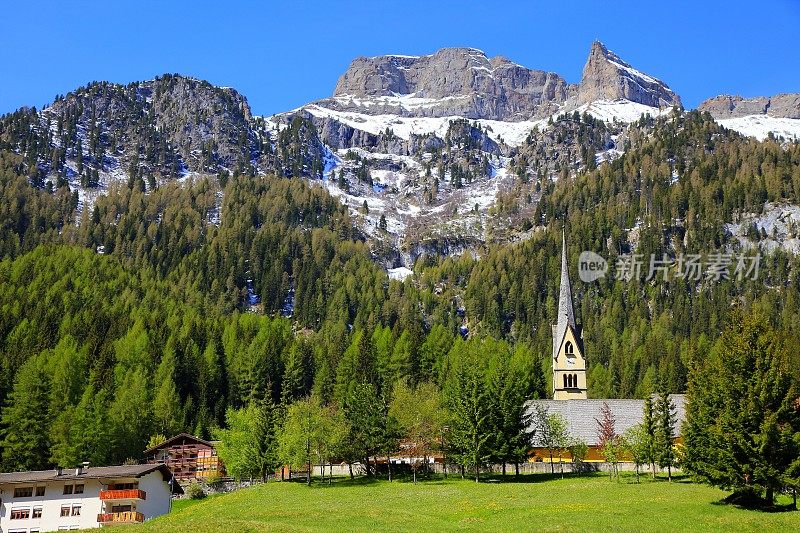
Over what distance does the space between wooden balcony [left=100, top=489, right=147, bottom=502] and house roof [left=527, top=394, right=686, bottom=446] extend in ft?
163

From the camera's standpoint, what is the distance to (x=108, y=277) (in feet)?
641

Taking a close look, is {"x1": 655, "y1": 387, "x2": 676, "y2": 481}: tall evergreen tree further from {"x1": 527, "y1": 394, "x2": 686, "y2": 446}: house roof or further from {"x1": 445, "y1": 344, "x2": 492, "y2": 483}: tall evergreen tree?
{"x1": 527, "y1": 394, "x2": 686, "y2": 446}: house roof

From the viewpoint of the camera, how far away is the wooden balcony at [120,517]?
70.2 m

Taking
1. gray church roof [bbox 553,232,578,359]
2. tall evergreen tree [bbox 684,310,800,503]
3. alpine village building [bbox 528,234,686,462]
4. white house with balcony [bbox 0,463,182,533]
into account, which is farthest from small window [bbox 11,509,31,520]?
gray church roof [bbox 553,232,578,359]

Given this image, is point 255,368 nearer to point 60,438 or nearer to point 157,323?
point 157,323

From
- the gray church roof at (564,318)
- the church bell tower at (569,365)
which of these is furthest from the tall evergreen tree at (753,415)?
the gray church roof at (564,318)

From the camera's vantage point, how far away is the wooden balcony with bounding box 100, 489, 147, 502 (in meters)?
71.9

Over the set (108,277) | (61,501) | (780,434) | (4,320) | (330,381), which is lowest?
(61,501)

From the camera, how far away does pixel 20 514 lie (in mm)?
73250

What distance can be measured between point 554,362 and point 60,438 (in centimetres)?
6969

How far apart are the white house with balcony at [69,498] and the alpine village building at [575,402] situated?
42.5m

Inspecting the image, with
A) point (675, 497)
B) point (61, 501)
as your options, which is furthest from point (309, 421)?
point (675, 497)

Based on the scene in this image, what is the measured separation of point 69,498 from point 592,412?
64436mm

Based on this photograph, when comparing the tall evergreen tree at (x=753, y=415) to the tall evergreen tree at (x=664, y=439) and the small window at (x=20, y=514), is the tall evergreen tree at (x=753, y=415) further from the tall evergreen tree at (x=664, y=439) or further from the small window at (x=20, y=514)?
the small window at (x=20, y=514)
